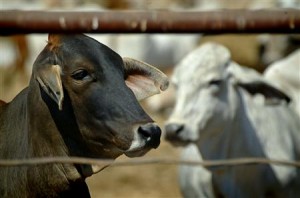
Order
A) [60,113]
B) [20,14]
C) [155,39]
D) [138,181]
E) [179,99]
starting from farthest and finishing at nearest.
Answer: [155,39] → [138,181] → [179,99] → [60,113] → [20,14]

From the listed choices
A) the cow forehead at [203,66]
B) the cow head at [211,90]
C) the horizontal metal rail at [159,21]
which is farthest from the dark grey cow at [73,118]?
the cow forehead at [203,66]

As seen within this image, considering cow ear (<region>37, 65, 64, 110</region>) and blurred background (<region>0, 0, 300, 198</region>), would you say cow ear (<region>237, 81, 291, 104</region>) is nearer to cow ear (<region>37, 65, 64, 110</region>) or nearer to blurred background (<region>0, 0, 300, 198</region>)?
cow ear (<region>37, 65, 64, 110</region>)

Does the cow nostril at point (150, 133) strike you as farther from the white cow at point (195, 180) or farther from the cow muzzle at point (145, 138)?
the white cow at point (195, 180)

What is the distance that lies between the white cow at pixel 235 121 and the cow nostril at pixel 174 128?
0.13 meters

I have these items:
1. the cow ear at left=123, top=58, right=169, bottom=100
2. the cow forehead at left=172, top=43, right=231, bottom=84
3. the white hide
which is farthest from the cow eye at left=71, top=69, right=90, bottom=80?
the white hide

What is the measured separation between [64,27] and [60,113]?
0.35 meters

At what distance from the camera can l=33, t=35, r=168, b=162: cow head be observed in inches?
130

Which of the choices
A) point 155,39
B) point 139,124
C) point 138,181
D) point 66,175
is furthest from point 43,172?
point 155,39

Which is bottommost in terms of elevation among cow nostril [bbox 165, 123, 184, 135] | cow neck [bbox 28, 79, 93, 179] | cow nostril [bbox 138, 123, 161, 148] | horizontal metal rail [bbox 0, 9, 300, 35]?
cow nostril [bbox 165, 123, 184, 135]

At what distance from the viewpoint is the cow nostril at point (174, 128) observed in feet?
16.7

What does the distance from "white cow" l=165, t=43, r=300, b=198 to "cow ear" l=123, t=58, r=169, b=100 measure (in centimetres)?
169

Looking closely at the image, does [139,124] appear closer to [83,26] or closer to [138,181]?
[83,26]

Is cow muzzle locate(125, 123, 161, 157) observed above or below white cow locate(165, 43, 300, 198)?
above

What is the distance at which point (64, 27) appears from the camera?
3.15 metres
